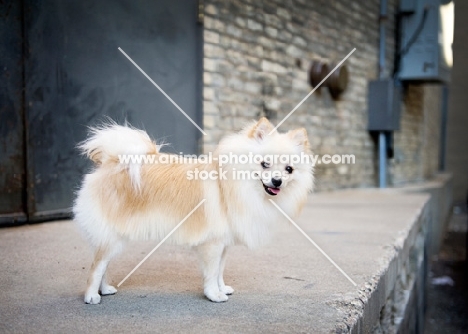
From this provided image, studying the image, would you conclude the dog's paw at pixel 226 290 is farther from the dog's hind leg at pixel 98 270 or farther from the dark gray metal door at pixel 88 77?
the dark gray metal door at pixel 88 77

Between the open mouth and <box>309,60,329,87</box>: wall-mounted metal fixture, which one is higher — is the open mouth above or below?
below

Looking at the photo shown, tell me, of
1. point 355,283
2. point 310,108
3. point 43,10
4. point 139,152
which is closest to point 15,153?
point 43,10

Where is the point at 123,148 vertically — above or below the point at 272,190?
above

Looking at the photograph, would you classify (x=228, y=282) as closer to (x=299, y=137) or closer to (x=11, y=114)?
(x=299, y=137)

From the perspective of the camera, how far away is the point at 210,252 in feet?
6.73

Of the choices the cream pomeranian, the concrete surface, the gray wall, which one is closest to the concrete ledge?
the concrete surface

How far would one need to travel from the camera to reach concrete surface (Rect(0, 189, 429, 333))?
5.92 feet

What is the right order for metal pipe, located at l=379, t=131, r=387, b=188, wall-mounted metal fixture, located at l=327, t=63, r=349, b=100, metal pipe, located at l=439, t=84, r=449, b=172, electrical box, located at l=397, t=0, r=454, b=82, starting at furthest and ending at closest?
metal pipe, located at l=439, t=84, r=449, b=172
electrical box, located at l=397, t=0, r=454, b=82
metal pipe, located at l=379, t=131, r=387, b=188
wall-mounted metal fixture, located at l=327, t=63, r=349, b=100

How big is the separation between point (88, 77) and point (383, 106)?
20.3 ft

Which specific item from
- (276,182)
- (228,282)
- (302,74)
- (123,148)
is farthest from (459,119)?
(123,148)

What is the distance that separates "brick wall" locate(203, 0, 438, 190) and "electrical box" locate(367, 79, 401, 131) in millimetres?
195

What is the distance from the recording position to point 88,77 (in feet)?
14.0

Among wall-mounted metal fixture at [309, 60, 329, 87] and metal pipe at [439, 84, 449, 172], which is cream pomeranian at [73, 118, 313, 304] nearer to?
wall-mounted metal fixture at [309, 60, 329, 87]

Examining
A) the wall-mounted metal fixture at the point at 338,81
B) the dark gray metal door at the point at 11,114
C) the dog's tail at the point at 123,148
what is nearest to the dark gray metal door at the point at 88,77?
the dark gray metal door at the point at 11,114
